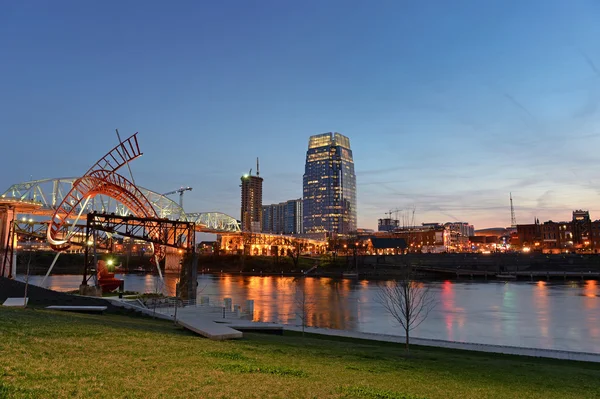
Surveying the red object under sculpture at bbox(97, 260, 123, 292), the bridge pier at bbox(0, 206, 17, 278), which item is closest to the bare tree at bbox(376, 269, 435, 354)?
the red object under sculpture at bbox(97, 260, 123, 292)

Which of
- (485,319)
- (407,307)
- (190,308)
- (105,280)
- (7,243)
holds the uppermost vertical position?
(7,243)

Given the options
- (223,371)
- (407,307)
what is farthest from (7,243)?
(223,371)

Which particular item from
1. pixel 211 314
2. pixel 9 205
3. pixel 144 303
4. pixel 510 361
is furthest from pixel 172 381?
pixel 9 205

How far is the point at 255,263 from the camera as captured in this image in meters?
198

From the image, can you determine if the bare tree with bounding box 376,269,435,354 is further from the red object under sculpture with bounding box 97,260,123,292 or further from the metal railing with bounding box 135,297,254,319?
the red object under sculpture with bounding box 97,260,123,292

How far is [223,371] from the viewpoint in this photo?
498 inches

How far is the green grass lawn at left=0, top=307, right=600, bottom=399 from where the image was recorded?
33.9 ft

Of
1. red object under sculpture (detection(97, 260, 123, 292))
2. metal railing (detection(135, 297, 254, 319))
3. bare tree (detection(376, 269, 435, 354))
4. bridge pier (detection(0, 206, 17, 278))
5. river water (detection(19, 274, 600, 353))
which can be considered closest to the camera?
bare tree (detection(376, 269, 435, 354))

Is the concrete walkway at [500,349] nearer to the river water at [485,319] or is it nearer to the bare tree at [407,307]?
the bare tree at [407,307]

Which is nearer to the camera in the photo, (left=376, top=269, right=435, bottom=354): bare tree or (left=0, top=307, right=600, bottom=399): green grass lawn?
(left=0, top=307, right=600, bottom=399): green grass lawn

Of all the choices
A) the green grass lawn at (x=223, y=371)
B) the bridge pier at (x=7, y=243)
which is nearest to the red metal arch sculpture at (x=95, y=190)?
the bridge pier at (x=7, y=243)

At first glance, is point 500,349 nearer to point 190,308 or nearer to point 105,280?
point 190,308

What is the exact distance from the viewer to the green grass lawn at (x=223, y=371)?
10328mm

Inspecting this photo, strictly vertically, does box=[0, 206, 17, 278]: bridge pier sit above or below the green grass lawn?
above
